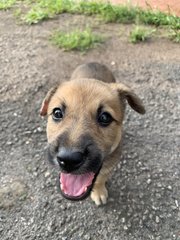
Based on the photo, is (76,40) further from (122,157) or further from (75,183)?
(75,183)

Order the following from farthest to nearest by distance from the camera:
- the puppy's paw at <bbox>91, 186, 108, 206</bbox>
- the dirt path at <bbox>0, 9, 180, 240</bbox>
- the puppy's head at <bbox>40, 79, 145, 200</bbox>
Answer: the puppy's paw at <bbox>91, 186, 108, 206</bbox> < the dirt path at <bbox>0, 9, 180, 240</bbox> < the puppy's head at <bbox>40, 79, 145, 200</bbox>

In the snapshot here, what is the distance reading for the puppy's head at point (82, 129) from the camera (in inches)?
127

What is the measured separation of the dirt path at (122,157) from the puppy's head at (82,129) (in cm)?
65

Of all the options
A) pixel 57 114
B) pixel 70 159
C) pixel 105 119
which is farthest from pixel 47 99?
pixel 70 159

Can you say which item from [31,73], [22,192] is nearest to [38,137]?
[22,192]

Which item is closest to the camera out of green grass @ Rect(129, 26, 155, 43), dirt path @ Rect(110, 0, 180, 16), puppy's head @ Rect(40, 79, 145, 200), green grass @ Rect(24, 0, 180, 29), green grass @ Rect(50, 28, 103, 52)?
puppy's head @ Rect(40, 79, 145, 200)

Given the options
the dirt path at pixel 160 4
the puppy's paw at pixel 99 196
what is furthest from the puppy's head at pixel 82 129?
the dirt path at pixel 160 4

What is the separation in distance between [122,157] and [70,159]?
63.7 inches

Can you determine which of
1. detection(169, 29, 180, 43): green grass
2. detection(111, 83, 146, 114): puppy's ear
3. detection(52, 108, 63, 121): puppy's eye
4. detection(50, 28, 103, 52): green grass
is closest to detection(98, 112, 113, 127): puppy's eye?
detection(52, 108, 63, 121): puppy's eye

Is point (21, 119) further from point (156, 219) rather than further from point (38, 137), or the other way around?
point (156, 219)

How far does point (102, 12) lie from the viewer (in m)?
6.61

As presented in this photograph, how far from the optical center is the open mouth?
A: 3.56m

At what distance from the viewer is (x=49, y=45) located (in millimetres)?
6055

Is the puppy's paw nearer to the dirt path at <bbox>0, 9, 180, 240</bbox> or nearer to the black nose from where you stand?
the dirt path at <bbox>0, 9, 180, 240</bbox>
